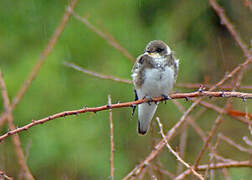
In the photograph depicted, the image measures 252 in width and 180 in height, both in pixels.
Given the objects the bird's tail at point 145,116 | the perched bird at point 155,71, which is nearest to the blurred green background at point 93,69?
the bird's tail at point 145,116

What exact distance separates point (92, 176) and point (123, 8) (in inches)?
118

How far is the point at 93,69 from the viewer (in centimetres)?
756

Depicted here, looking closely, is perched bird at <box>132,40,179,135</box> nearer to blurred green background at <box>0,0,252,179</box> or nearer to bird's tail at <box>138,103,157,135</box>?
bird's tail at <box>138,103,157,135</box>

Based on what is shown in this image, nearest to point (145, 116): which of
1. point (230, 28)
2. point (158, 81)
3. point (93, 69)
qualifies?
point (158, 81)

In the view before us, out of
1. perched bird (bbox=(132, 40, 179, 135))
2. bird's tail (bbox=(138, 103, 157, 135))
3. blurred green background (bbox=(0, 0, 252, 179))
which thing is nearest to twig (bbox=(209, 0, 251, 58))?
perched bird (bbox=(132, 40, 179, 135))

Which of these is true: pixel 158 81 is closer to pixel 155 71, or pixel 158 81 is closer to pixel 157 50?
pixel 155 71

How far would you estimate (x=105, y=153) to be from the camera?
7.18 metres

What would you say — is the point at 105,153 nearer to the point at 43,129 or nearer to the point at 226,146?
the point at 43,129

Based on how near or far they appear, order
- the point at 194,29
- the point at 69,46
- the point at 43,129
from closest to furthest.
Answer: the point at 43,129
the point at 69,46
the point at 194,29

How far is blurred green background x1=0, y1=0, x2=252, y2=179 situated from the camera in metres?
6.95

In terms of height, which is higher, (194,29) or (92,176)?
(194,29)

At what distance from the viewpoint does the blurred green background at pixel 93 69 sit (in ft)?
22.8

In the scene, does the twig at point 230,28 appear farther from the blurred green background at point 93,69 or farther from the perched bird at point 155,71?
the blurred green background at point 93,69

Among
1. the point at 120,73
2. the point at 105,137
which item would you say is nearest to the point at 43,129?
the point at 105,137
